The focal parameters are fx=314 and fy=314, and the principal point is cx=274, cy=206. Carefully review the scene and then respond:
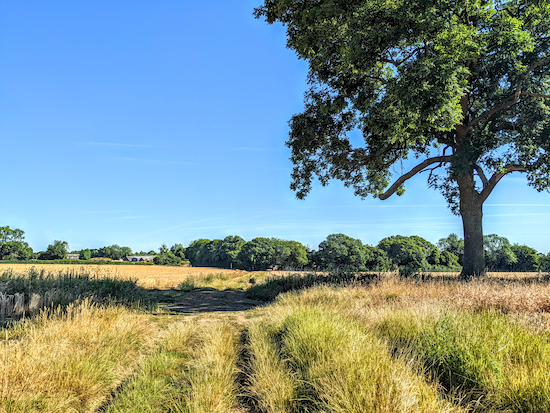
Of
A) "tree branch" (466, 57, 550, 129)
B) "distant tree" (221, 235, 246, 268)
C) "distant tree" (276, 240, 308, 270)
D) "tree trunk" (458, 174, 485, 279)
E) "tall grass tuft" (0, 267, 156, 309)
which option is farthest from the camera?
"distant tree" (221, 235, 246, 268)

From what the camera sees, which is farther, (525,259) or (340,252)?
(525,259)

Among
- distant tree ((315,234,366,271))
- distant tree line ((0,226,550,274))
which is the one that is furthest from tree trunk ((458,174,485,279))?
distant tree ((315,234,366,271))

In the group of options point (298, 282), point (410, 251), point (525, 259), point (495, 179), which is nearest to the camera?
point (495, 179)

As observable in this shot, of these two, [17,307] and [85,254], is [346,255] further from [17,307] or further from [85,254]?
[85,254]

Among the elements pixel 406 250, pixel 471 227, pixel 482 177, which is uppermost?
pixel 482 177

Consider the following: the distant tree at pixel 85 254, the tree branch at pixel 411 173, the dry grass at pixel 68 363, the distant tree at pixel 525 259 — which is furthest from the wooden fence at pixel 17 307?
the distant tree at pixel 85 254

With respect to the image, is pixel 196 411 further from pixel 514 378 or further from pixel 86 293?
pixel 86 293

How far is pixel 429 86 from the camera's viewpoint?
1036 centimetres

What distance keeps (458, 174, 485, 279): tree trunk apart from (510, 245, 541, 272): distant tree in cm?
6968

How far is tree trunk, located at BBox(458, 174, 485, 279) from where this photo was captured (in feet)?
50.0

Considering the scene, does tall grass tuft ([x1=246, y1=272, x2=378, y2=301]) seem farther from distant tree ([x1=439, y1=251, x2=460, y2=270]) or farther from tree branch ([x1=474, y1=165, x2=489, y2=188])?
distant tree ([x1=439, y1=251, x2=460, y2=270])

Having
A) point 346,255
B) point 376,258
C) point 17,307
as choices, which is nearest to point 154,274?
point 17,307

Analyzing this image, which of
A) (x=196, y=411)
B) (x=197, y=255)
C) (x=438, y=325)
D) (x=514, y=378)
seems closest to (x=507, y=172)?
(x=438, y=325)

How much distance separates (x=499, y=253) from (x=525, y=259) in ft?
42.4
